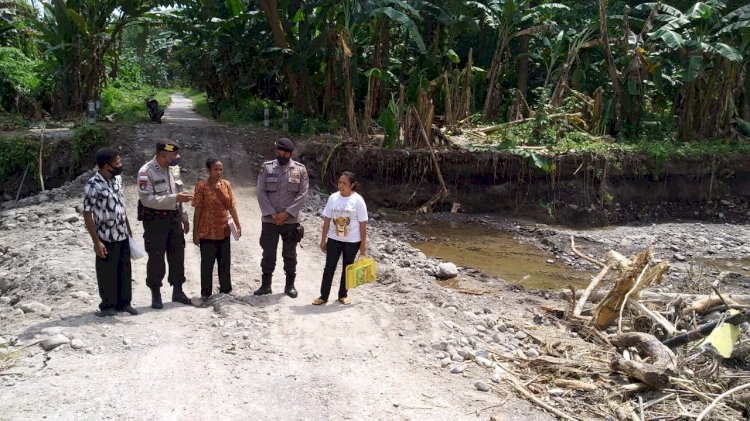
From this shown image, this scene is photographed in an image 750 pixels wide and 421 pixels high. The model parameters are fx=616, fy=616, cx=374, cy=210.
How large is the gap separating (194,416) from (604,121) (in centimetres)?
1335

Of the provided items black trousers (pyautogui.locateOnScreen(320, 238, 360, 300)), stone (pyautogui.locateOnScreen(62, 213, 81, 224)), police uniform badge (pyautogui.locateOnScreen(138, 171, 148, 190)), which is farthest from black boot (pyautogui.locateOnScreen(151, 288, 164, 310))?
stone (pyautogui.locateOnScreen(62, 213, 81, 224))

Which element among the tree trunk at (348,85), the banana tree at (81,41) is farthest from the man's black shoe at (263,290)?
the banana tree at (81,41)

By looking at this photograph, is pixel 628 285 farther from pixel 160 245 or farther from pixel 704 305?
pixel 160 245

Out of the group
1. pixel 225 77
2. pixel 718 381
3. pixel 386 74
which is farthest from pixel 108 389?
pixel 225 77

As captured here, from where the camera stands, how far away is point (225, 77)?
19.3 m

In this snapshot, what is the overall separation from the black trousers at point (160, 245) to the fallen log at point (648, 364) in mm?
3971

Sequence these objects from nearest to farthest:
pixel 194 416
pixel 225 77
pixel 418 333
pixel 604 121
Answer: pixel 194 416
pixel 418 333
pixel 604 121
pixel 225 77

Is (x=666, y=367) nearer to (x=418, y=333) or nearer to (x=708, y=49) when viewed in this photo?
(x=418, y=333)

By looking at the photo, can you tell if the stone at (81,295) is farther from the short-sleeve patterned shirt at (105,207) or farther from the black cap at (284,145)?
the black cap at (284,145)

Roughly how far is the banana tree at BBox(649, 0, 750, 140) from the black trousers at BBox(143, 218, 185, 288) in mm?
11626

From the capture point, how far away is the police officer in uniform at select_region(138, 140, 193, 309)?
17.9 feet

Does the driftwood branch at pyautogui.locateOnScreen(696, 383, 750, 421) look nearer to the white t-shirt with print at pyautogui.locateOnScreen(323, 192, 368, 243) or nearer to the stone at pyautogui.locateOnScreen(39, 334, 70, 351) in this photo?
the white t-shirt with print at pyautogui.locateOnScreen(323, 192, 368, 243)

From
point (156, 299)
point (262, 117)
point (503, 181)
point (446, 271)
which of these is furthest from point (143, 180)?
point (262, 117)

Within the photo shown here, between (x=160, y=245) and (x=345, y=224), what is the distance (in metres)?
1.71
